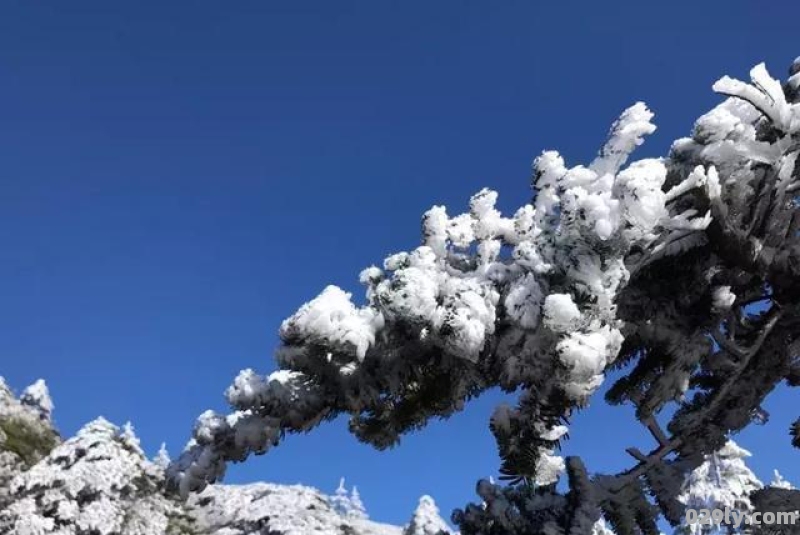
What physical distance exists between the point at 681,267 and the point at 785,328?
3.07ft

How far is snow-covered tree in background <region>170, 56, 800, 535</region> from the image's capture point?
112 inches

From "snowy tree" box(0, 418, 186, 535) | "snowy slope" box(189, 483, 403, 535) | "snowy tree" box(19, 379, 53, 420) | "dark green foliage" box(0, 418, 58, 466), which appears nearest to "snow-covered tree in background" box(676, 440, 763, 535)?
"snowy slope" box(189, 483, 403, 535)

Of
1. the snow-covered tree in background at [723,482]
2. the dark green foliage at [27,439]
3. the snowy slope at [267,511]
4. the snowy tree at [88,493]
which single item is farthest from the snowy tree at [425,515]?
the dark green foliage at [27,439]

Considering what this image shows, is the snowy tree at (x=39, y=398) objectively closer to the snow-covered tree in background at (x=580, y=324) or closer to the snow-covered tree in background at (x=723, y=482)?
the snow-covered tree in background at (x=723, y=482)

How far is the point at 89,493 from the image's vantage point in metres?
16.1

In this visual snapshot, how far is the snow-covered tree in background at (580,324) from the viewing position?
2.85 metres

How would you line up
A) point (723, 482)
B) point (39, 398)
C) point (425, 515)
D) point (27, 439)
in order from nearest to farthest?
point (723, 482)
point (27, 439)
point (425, 515)
point (39, 398)

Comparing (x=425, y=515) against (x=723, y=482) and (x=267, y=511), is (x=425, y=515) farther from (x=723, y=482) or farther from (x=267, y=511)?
(x=723, y=482)

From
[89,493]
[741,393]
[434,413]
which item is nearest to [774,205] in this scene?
[741,393]

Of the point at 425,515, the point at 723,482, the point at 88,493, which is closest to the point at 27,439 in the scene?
the point at 88,493

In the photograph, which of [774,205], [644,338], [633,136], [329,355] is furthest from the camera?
[644,338]

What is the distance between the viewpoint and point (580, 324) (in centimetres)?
275

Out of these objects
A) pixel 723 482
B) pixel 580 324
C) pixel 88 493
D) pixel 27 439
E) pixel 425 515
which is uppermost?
pixel 27 439

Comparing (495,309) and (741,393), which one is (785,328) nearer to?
(741,393)
